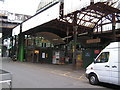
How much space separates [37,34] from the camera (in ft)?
126

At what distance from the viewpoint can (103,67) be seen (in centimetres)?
987

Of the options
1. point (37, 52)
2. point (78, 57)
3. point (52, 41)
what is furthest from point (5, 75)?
point (52, 41)

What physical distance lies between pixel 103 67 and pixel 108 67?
38 centimetres

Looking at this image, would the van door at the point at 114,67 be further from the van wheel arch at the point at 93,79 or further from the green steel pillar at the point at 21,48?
the green steel pillar at the point at 21,48

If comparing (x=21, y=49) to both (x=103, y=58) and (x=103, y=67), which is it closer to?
(x=103, y=58)

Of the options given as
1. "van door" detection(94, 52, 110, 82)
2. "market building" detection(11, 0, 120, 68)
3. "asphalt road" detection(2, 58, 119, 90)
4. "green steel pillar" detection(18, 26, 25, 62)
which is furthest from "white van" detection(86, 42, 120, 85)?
"green steel pillar" detection(18, 26, 25, 62)

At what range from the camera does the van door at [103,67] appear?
961 centimetres

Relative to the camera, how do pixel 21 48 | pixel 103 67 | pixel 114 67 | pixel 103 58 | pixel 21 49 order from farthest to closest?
pixel 21 48, pixel 21 49, pixel 103 58, pixel 103 67, pixel 114 67

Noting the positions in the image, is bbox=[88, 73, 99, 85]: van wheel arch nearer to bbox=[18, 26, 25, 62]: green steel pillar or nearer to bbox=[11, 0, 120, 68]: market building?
bbox=[11, 0, 120, 68]: market building

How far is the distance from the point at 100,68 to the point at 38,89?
3.83 m

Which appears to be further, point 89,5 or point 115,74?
point 89,5

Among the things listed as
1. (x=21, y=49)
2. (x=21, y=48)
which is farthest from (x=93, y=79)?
(x=21, y=48)

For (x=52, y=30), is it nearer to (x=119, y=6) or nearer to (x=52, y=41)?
(x=52, y=41)

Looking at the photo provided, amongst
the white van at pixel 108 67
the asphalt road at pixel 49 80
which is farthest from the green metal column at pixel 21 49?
the white van at pixel 108 67
